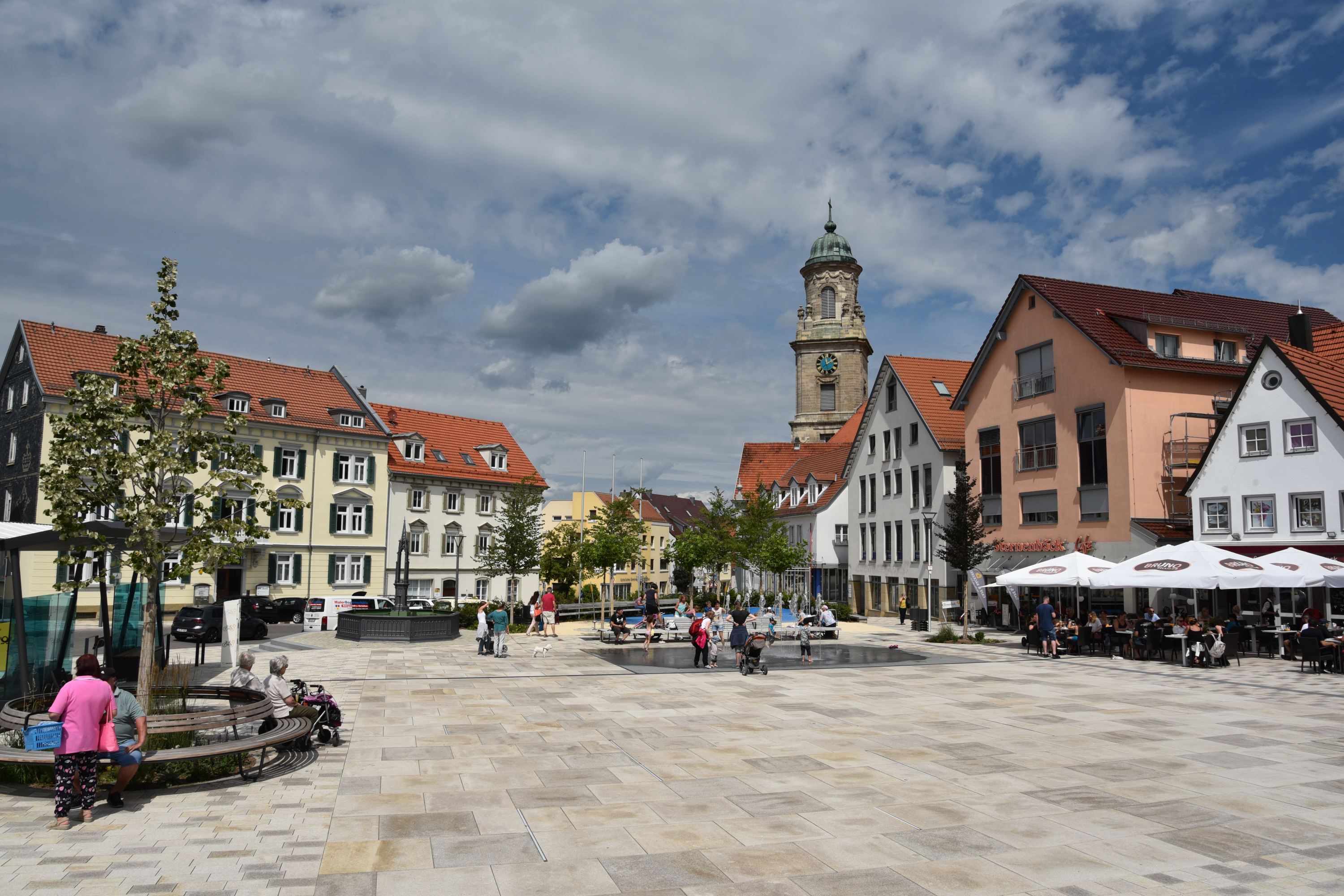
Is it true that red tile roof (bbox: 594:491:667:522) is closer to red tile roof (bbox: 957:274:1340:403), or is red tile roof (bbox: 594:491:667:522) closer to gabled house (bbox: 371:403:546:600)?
gabled house (bbox: 371:403:546:600)

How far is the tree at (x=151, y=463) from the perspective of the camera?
12016mm

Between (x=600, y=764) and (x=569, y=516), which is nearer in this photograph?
(x=600, y=764)

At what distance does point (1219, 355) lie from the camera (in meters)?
37.4

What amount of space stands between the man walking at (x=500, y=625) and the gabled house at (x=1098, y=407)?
73.2ft

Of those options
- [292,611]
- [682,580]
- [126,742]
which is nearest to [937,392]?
[292,611]

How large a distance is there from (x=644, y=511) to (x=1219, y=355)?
259 ft

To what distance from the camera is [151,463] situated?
12055 millimetres

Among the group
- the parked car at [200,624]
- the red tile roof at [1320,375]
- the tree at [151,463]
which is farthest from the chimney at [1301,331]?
the parked car at [200,624]

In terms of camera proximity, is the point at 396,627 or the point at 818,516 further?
the point at 818,516

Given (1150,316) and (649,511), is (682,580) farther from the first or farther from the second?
(1150,316)

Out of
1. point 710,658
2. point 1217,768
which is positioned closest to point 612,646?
point 710,658

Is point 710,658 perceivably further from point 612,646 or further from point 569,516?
point 569,516

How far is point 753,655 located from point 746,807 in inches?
507

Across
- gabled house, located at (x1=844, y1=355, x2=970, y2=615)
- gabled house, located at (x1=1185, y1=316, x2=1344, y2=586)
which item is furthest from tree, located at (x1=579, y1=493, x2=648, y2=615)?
gabled house, located at (x1=1185, y1=316, x2=1344, y2=586)
